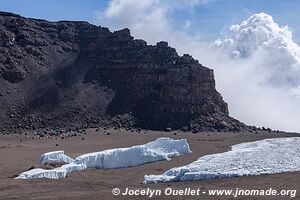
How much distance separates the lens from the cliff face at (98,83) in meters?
68.5

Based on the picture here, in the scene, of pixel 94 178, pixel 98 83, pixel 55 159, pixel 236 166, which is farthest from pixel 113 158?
pixel 98 83

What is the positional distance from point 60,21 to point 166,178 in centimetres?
6269

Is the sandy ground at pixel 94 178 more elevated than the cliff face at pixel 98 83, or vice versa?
the cliff face at pixel 98 83

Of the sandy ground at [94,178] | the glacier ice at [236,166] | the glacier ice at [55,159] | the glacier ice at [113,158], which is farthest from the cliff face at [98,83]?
the glacier ice at [236,166]

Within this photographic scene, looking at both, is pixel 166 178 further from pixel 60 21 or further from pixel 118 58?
pixel 60 21

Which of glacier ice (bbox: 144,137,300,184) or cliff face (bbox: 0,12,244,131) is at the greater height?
cliff face (bbox: 0,12,244,131)

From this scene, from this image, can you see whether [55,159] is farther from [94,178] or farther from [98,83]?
[98,83]

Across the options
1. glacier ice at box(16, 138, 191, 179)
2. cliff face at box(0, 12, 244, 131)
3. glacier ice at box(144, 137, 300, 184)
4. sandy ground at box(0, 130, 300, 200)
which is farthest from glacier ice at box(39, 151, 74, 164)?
cliff face at box(0, 12, 244, 131)

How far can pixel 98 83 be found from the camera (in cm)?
7656

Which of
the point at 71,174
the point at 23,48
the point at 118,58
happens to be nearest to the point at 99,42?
the point at 118,58

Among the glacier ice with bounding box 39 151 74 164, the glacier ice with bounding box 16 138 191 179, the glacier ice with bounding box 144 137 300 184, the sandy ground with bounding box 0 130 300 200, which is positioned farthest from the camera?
the glacier ice with bounding box 39 151 74 164

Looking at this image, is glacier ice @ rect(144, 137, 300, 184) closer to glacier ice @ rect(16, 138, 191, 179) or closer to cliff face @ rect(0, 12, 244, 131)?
glacier ice @ rect(16, 138, 191, 179)

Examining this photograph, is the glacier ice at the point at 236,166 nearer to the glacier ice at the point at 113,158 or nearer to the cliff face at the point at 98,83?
the glacier ice at the point at 113,158

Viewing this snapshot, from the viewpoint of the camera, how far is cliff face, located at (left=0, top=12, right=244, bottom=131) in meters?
68.5
